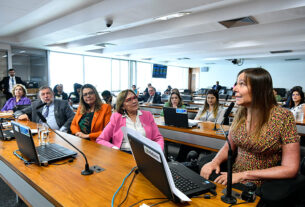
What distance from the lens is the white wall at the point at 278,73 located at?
1265 cm

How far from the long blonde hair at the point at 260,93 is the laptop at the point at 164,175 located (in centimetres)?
55

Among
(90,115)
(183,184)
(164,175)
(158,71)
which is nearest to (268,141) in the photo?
(183,184)

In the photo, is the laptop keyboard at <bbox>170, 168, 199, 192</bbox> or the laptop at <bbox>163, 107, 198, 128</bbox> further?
the laptop at <bbox>163, 107, 198, 128</bbox>

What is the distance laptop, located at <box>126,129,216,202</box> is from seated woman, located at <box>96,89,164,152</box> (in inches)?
38.9

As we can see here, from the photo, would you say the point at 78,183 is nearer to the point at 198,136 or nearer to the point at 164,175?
the point at 164,175

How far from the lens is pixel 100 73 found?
11117 millimetres

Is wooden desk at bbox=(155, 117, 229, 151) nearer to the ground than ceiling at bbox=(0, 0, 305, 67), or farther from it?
nearer to the ground

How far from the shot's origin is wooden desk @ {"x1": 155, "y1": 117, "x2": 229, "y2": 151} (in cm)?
247

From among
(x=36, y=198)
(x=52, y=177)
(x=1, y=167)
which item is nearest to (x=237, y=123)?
(x=52, y=177)

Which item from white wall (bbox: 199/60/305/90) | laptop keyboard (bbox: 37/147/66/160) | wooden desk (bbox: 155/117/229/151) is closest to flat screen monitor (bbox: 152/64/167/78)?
white wall (bbox: 199/60/305/90)

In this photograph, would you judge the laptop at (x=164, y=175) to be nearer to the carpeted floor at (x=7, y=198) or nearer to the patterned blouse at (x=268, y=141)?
the patterned blouse at (x=268, y=141)

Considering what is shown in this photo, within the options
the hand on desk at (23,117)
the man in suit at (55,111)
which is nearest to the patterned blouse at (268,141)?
the man in suit at (55,111)

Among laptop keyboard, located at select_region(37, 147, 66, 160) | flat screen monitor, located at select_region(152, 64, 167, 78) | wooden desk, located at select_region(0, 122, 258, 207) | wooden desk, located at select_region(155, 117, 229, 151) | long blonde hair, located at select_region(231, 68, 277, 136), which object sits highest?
flat screen monitor, located at select_region(152, 64, 167, 78)

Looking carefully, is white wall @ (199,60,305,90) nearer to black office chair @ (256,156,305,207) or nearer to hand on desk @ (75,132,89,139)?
hand on desk @ (75,132,89,139)
